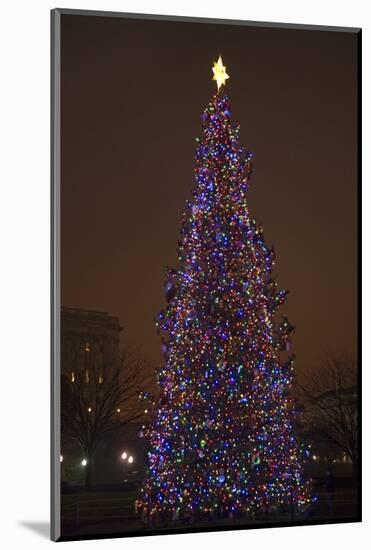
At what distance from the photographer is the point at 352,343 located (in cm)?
1038

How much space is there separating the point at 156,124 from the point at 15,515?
2791mm

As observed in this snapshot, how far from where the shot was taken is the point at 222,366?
1013 cm

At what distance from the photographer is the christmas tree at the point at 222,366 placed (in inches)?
395

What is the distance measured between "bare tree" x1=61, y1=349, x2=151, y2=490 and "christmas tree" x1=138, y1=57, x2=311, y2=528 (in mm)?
184

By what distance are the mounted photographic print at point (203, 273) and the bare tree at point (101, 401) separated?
0.05 ft

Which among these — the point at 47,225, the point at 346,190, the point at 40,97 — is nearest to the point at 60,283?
the point at 47,225

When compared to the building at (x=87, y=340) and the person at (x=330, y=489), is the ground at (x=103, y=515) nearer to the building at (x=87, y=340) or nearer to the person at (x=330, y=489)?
the person at (x=330, y=489)

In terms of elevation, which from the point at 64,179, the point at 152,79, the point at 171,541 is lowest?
the point at 171,541

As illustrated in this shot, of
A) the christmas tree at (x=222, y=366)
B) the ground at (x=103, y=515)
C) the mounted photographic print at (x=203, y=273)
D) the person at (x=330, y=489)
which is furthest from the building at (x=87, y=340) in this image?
the person at (x=330, y=489)

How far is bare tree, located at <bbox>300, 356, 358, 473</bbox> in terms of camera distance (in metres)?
10.3

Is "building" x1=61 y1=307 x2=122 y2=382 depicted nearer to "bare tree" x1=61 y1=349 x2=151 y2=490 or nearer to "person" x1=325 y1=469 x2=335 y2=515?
"bare tree" x1=61 y1=349 x2=151 y2=490

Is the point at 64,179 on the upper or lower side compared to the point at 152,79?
lower

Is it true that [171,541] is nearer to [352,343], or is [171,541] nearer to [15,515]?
[15,515]

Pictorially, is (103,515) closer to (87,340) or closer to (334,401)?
(87,340)
